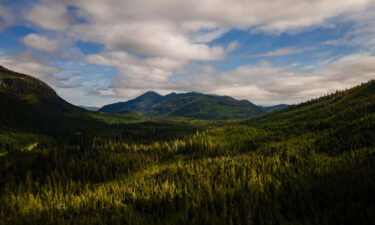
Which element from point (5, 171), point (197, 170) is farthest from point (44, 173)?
point (197, 170)

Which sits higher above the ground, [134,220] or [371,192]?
[371,192]

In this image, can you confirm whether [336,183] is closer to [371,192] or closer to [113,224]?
[371,192]

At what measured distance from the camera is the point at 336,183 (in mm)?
81438

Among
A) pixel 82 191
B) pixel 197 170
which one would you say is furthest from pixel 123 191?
pixel 197 170

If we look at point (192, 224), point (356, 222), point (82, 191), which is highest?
point (356, 222)

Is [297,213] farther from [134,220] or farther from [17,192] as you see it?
[17,192]

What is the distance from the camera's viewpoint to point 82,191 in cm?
13788

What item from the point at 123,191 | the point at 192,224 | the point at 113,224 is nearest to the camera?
the point at 192,224

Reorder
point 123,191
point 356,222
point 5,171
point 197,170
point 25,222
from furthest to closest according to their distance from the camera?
point 5,171 < point 197,170 < point 123,191 < point 25,222 < point 356,222

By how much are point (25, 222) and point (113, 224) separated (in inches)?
1794

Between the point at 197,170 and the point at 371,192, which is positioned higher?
the point at 371,192

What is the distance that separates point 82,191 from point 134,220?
252 ft

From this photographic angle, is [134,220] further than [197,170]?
No

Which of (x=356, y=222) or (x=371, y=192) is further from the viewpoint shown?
(x=371, y=192)
